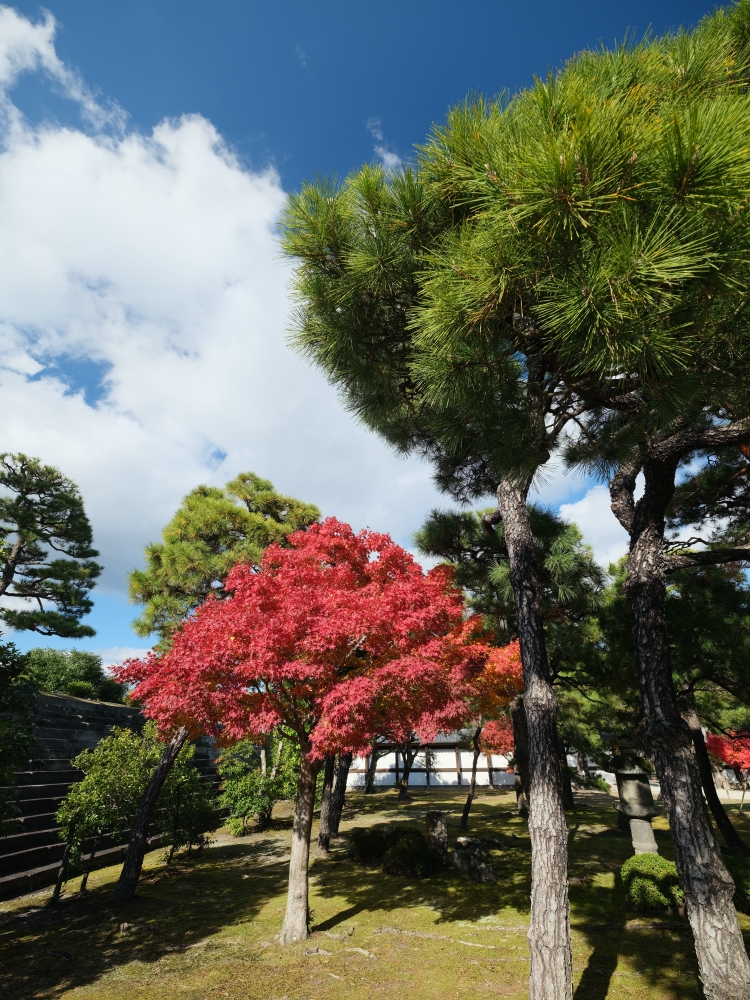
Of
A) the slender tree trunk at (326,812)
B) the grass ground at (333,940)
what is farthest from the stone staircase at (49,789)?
the slender tree trunk at (326,812)

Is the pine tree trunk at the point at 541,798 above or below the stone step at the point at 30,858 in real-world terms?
above

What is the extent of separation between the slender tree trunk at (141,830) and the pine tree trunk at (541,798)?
18.4 feet

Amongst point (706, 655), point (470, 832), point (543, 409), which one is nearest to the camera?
point (543, 409)

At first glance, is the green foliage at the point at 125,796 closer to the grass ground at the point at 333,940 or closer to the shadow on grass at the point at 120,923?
the shadow on grass at the point at 120,923

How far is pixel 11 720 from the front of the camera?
5.06 metres

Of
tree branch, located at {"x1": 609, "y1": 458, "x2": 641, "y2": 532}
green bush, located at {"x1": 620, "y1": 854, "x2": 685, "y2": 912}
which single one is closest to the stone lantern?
green bush, located at {"x1": 620, "y1": 854, "x2": 685, "y2": 912}

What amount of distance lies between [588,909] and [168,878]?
7649mm

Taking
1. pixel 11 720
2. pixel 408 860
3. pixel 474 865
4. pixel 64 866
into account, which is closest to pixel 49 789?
pixel 64 866

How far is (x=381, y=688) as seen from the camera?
6.05 metres

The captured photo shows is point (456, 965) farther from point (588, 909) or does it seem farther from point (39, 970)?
point (39, 970)

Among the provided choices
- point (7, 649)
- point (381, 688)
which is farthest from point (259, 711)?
point (7, 649)

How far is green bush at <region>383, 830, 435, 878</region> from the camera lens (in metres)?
9.08

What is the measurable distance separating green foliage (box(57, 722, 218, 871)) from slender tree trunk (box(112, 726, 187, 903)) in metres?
0.34

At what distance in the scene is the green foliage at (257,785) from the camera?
13328 millimetres
